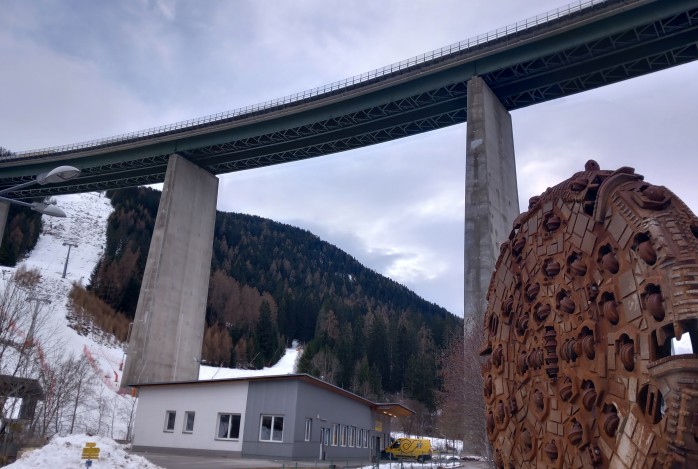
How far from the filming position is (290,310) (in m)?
123

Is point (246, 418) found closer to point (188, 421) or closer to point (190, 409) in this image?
point (190, 409)

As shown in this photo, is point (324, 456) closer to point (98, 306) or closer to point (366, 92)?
point (366, 92)

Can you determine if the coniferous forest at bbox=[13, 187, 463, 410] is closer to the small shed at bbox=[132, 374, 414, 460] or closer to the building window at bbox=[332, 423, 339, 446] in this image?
the building window at bbox=[332, 423, 339, 446]

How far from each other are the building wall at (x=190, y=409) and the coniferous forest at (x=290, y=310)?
41.9 metres

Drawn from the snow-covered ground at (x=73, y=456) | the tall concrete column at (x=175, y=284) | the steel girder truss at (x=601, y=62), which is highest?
the steel girder truss at (x=601, y=62)

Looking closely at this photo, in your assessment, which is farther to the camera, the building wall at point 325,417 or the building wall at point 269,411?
the building wall at point 325,417

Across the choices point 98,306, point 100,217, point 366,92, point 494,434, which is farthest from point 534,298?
point 100,217

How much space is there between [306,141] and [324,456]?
94.4 ft

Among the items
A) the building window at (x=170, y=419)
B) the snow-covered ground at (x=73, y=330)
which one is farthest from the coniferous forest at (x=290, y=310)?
the building window at (x=170, y=419)

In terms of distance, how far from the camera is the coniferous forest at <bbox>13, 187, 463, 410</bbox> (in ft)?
291

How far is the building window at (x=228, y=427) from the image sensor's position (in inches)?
1112

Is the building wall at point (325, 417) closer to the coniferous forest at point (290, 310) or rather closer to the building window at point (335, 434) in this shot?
the building window at point (335, 434)

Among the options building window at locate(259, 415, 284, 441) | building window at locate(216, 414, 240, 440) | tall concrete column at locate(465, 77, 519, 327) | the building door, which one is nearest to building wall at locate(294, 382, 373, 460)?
the building door

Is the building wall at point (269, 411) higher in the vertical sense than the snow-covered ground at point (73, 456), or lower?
higher
